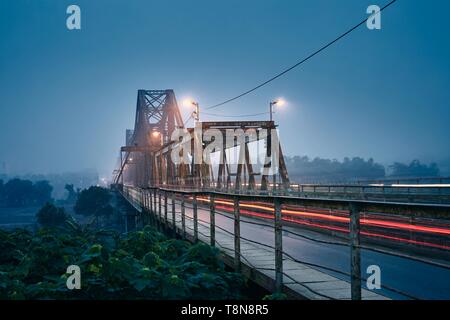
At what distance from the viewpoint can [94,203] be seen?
72562 mm

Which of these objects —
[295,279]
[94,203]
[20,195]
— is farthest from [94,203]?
[20,195]

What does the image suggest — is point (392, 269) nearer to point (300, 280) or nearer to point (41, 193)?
point (300, 280)

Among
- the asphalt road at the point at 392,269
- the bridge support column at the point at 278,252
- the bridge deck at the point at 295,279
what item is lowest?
the asphalt road at the point at 392,269

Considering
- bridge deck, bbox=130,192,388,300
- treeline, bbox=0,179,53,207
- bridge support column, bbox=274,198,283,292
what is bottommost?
treeline, bbox=0,179,53,207

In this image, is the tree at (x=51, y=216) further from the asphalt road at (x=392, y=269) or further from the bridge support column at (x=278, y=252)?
the bridge support column at (x=278, y=252)

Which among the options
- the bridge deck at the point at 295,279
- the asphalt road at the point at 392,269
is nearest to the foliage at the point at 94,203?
the asphalt road at the point at 392,269

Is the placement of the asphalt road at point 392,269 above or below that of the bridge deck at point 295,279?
below

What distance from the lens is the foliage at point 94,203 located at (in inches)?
2835

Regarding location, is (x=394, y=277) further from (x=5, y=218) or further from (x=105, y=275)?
(x=5, y=218)

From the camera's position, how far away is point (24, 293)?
4.40 meters

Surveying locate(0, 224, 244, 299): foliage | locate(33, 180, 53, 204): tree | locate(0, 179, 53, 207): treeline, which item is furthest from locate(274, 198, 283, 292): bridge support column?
locate(33, 180, 53, 204): tree

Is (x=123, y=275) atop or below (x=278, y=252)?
below

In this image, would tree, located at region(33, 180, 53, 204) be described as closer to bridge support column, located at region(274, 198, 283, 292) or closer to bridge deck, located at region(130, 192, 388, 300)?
bridge deck, located at region(130, 192, 388, 300)

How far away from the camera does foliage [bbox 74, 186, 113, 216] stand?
72000mm
